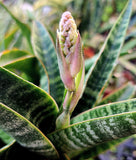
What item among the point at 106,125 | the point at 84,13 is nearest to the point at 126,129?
the point at 106,125

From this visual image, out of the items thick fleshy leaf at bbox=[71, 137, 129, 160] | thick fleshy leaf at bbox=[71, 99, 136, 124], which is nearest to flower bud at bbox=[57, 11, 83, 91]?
thick fleshy leaf at bbox=[71, 99, 136, 124]

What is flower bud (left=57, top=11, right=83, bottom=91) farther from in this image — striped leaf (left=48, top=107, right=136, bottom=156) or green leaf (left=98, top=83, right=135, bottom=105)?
green leaf (left=98, top=83, right=135, bottom=105)

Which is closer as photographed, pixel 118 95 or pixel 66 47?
pixel 66 47

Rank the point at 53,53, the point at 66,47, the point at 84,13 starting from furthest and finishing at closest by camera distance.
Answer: the point at 84,13, the point at 53,53, the point at 66,47

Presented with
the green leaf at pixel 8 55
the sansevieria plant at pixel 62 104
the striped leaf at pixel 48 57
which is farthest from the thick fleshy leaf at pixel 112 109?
the green leaf at pixel 8 55

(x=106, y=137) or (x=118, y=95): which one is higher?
(x=106, y=137)

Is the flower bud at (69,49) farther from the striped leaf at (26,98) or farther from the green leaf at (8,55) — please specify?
the green leaf at (8,55)

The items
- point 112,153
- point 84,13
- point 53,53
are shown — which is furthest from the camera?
point 84,13

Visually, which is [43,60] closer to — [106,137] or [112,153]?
[106,137]
